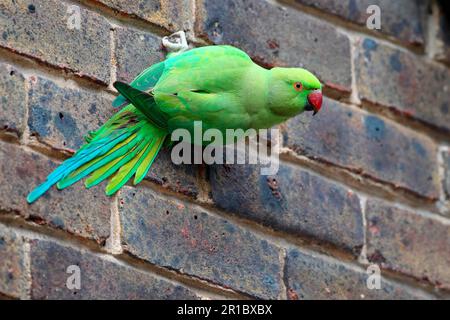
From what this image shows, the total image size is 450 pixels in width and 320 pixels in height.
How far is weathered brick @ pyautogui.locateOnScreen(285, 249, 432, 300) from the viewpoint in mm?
2377

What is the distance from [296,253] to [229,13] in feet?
1.90

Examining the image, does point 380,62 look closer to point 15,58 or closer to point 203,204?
point 203,204

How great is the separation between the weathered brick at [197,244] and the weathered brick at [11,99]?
0.26m

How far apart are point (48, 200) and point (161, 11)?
0.54 metres

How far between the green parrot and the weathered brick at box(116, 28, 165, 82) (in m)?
0.05

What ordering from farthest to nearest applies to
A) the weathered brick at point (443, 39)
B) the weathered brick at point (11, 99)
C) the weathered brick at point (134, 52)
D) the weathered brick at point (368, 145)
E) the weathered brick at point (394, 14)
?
the weathered brick at point (443, 39) → the weathered brick at point (394, 14) → the weathered brick at point (368, 145) → the weathered brick at point (134, 52) → the weathered brick at point (11, 99)

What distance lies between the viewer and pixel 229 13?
8.04 ft

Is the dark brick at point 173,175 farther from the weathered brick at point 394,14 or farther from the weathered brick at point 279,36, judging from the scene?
the weathered brick at point 394,14

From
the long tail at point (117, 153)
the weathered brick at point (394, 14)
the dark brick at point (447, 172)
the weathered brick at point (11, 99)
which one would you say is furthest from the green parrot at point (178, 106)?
the dark brick at point (447, 172)

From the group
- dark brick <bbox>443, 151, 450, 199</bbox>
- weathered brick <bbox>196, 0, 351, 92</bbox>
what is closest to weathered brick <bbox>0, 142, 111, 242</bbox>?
weathered brick <bbox>196, 0, 351, 92</bbox>

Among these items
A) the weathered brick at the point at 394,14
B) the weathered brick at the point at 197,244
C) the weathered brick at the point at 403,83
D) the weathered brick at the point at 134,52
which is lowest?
the weathered brick at the point at 197,244

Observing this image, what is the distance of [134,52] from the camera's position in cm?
228

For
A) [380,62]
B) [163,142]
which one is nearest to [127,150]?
[163,142]

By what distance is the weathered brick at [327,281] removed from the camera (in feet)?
7.80
